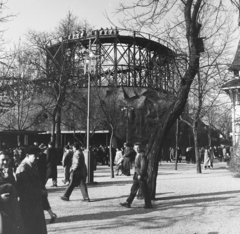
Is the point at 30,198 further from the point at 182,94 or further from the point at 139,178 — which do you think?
the point at 182,94

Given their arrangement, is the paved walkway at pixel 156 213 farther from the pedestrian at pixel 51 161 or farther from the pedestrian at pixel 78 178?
the pedestrian at pixel 51 161

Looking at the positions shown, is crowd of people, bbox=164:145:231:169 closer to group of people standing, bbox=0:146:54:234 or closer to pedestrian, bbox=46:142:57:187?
pedestrian, bbox=46:142:57:187

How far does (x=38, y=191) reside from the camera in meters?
6.08

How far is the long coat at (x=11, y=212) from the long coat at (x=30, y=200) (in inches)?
4.5

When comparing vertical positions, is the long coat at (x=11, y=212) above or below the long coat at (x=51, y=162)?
below

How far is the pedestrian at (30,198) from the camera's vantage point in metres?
5.74

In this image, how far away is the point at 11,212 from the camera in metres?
5.58

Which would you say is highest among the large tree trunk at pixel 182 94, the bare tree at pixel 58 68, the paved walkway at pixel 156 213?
the bare tree at pixel 58 68

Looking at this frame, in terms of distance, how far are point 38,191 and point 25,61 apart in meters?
26.6

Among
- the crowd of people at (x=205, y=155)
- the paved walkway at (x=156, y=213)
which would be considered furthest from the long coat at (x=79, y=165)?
the crowd of people at (x=205, y=155)

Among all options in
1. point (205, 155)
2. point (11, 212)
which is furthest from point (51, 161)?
point (205, 155)

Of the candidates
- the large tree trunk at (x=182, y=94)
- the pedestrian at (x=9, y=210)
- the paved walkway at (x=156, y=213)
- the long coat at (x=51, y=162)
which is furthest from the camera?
the long coat at (x=51, y=162)

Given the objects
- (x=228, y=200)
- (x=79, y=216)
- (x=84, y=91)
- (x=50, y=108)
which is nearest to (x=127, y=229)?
(x=79, y=216)

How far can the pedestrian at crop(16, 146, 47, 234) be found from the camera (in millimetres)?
5742
